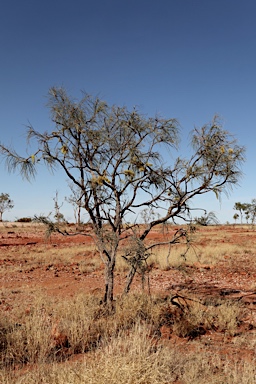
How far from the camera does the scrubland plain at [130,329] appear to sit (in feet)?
13.8

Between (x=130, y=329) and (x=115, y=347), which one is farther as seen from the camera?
(x=130, y=329)

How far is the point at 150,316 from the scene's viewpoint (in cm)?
762

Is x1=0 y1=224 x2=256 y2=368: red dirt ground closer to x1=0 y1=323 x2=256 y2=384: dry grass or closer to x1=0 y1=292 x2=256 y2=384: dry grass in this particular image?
x1=0 y1=292 x2=256 y2=384: dry grass

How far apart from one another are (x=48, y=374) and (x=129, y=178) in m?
5.21

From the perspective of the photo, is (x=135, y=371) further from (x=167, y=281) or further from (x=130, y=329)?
(x=167, y=281)

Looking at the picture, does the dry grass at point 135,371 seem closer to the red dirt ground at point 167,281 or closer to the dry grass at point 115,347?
the dry grass at point 115,347

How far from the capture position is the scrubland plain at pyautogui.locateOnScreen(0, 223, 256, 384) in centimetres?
422

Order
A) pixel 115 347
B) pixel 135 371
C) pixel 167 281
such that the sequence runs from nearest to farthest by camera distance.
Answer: pixel 135 371 < pixel 115 347 < pixel 167 281

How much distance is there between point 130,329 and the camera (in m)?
6.81

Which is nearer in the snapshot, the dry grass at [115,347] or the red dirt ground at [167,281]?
the dry grass at [115,347]

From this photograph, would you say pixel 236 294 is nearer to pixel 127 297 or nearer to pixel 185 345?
pixel 127 297

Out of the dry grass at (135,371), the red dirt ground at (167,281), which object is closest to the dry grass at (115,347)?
the dry grass at (135,371)

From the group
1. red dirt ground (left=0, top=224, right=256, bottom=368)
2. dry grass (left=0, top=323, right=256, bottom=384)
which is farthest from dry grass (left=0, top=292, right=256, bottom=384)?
red dirt ground (left=0, top=224, right=256, bottom=368)

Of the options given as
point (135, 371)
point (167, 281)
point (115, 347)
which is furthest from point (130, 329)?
point (167, 281)
